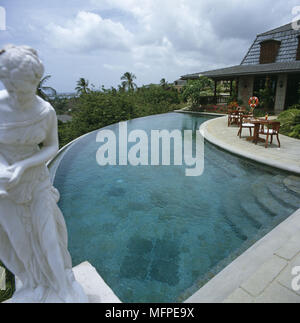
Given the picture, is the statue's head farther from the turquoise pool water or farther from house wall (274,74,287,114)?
house wall (274,74,287,114)

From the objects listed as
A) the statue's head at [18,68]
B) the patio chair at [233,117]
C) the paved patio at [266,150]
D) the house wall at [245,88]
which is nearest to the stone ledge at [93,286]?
the statue's head at [18,68]

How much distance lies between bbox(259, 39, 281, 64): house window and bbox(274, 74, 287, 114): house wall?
180 inches

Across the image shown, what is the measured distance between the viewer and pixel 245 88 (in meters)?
20.8

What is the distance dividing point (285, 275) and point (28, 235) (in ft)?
8.92

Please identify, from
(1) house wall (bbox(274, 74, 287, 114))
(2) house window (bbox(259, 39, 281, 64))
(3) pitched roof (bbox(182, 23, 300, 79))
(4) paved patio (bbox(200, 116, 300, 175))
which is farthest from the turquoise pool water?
(2) house window (bbox(259, 39, 281, 64))

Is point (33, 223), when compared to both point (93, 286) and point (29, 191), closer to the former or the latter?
point (29, 191)

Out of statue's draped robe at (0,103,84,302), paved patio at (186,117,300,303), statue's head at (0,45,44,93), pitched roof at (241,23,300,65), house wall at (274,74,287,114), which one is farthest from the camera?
pitched roof at (241,23,300,65)

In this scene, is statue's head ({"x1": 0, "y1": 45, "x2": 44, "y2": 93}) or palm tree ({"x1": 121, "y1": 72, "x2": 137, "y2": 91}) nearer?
statue's head ({"x1": 0, "y1": 45, "x2": 44, "y2": 93})

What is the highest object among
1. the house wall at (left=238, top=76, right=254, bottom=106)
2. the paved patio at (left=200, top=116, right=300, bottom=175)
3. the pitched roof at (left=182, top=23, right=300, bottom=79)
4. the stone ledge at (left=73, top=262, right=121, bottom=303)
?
the pitched roof at (left=182, top=23, right=300, bottom=79)

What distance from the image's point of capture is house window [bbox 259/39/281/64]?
21.0m

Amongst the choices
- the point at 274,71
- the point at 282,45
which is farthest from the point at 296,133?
the point at 282,45

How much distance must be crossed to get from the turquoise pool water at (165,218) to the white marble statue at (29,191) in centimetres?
134

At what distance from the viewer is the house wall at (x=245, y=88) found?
66.7ft

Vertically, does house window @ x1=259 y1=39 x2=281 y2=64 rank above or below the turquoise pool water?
above
